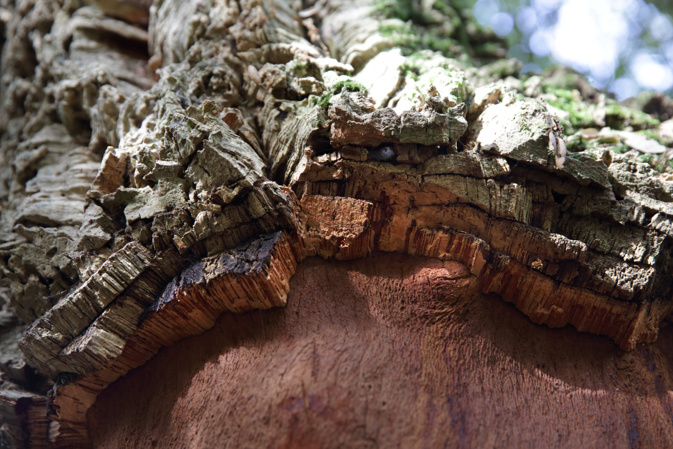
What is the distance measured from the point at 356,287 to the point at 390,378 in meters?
0.48

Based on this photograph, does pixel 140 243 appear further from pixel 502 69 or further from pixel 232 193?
pixel 502 69

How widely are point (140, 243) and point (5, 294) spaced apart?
1.73 metres

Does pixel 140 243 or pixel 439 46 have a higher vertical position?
pixel 439 46

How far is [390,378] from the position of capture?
2012 millimetres

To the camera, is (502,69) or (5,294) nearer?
(5,294)

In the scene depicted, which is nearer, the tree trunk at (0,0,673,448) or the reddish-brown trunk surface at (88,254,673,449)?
the reddish-brown trunk surface at (88,254,673,449)

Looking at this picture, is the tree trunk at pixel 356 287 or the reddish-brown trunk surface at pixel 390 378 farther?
the tree trunk at pixel 356 287

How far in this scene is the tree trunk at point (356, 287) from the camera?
204cm

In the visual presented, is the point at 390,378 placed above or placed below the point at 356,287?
below

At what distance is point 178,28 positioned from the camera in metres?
3.59

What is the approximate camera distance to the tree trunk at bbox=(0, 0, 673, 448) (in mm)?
2043

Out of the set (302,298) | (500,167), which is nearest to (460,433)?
(302,298)

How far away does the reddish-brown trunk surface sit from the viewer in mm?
1940

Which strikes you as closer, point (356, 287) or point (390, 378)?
point (390, 378)
